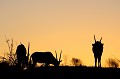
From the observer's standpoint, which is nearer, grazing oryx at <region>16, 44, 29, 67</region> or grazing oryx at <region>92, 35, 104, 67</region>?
grazing oryx at <region>92, 35, 104, 67</region>

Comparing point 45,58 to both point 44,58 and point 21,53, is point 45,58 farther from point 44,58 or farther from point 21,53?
point 21,53

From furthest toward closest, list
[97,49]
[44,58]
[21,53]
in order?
[44,58], [21,53], [97,49]

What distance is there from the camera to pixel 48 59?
49.3m

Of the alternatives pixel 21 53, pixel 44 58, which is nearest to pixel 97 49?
pixel 21 53

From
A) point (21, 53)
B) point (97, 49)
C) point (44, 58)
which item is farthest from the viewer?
point (44, 58)

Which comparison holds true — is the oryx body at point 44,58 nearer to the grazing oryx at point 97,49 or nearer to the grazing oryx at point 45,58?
the grazing oryx at point 45,58

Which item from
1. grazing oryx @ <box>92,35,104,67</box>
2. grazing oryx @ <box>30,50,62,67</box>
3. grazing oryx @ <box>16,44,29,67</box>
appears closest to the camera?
grazing oryx @ <box>92,35,104,67</box>

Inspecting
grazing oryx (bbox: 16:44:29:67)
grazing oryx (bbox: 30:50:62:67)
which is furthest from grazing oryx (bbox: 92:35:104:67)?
grazing oryx (bbox: 30:50:62:67)

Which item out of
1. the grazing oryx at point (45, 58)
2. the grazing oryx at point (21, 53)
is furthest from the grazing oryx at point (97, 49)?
the grazing oryx at point (45, 58)

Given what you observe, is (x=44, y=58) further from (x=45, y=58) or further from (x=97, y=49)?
(x=97, y=49)

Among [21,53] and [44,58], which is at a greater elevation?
[44,58]

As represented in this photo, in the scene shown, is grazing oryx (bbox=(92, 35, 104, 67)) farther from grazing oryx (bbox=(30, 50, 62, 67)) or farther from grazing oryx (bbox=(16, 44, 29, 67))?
grazing oryx (bbox=(30, 50, 62, 67))

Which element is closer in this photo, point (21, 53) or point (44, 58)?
point (21, 53)

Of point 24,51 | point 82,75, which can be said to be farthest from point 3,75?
point 24,51
